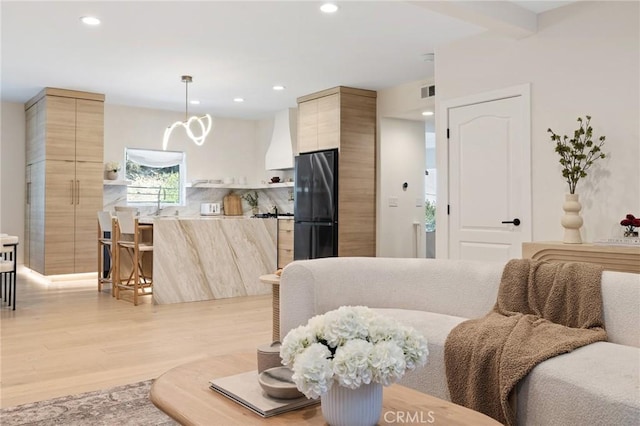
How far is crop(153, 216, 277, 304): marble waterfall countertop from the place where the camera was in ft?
18.9

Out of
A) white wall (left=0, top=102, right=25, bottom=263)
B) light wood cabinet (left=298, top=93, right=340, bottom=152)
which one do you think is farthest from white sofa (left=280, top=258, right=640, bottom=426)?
white wall (left=0, top=102, right=25, bottom=263)

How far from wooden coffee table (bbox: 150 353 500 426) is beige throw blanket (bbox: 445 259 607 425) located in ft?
1.89

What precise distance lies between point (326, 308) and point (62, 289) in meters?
4.85

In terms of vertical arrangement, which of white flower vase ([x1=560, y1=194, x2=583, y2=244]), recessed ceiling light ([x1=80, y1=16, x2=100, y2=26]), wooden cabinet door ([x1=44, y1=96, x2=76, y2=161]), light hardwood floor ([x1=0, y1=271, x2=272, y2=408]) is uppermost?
recessed ceiling light ([x1=80, y1=16, x2=100, y2=26])

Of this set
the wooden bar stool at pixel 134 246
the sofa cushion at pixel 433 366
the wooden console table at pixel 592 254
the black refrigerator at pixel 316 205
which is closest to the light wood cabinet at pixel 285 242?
the black refrigerator at pixel 316 205

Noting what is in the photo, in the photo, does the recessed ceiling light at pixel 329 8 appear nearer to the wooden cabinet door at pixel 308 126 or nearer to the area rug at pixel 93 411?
the wooden cabinet door at pixel 308 126

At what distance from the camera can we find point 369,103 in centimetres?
721

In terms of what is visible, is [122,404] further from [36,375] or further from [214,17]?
[214,17]

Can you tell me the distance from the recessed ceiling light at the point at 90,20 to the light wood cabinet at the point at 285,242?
3.63 m

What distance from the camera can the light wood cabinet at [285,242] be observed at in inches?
284

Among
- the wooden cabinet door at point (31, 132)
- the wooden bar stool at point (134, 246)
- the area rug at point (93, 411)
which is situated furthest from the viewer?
the wooden cabinet door at point (31, 132)

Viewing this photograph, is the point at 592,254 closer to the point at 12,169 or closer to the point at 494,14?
the point at 494,14

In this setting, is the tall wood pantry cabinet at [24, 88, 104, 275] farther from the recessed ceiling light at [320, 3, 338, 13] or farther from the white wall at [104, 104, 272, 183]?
the recessed ceiling light at [320, 3, 338, 13]

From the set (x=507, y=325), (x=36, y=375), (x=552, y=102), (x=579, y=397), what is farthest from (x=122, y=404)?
(x=552, y=102)
